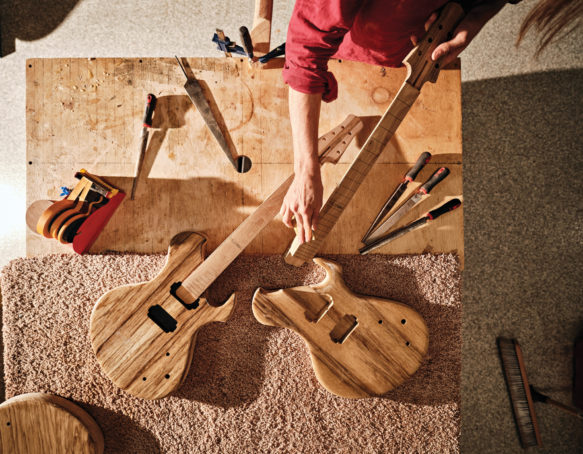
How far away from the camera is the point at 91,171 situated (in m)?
1.03

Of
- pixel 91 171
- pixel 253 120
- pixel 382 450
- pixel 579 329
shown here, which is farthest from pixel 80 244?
pixel 579 329

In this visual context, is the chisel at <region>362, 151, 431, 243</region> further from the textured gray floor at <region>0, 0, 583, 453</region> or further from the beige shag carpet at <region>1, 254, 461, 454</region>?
the textured gray floor at <region>0, 0, 583, 453</region>

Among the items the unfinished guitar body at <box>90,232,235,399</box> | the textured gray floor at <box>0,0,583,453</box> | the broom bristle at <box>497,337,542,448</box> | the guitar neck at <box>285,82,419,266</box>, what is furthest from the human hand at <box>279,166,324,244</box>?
the broom bristle at <box>497,337,542,448</box>

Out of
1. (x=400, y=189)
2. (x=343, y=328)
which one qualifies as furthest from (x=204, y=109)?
(x=343, y=328)

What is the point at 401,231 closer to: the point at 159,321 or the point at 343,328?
the point at 343,328

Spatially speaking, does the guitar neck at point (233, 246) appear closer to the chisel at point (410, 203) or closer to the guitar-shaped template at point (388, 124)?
the guitar-shaped template at point (388, 124)

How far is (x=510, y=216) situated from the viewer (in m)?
1.34

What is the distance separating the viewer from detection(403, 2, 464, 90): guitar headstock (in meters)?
0.71

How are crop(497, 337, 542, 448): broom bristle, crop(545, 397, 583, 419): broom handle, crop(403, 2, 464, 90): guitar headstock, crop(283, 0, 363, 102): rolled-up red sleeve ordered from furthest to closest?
1. crop(497, 337, 542, 448): broom bristle
2. crop(545, 397, 583, 419): broom handle
3. crop(403, 2, 464, 90): guitar headstock
4. crop(283, 0, 363, 102): rolled-up red sleeve

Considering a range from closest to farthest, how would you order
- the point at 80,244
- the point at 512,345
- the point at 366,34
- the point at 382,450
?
the point at 366,34, the point at 80,244, the point at 382,450, the point at 512,345

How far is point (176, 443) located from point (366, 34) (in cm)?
129

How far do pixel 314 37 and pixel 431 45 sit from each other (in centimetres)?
30

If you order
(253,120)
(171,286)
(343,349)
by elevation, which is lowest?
(343,349)

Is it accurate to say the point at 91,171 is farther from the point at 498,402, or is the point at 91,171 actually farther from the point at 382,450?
the point at 498,402
